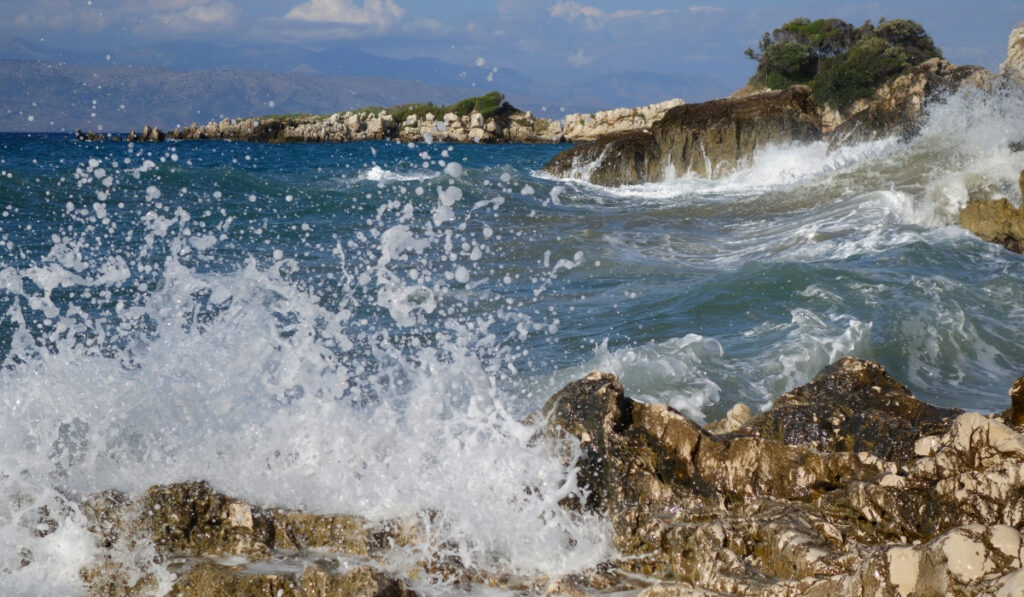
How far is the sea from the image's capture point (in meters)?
3.81

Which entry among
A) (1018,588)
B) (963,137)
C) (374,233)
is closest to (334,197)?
(374,233)

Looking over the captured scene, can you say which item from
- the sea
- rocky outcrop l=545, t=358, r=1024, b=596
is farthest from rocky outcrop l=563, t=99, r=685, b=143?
rocky outcrop l=545, t=358, r=1024, b=596

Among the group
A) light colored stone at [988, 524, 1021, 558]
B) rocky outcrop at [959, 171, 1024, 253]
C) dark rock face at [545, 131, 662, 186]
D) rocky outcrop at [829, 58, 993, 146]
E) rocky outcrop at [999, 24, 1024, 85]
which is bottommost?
light colored stone at [988, 524, 1021, 558]

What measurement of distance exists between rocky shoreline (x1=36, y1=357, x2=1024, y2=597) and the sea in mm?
99

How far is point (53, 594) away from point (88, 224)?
11.5m

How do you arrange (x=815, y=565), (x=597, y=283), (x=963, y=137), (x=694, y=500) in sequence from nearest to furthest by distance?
(x=815, y=565) < (x=694, y=500) < (x=597, y=283) < (x=963, y=137)

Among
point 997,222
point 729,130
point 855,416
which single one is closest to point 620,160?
point 729,130

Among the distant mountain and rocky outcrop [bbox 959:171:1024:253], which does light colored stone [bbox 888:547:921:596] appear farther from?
the distant mountain

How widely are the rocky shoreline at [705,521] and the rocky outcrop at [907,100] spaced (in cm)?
1799

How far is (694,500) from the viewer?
12.3ft

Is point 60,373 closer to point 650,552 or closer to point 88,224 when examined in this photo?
point 650,552

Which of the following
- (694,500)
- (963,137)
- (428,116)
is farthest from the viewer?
(428,116)

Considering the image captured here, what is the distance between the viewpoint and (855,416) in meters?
4.20

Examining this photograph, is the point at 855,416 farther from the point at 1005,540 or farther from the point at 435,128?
the point at 435,128
